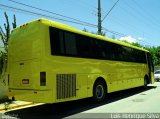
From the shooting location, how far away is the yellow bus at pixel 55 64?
10.2 m

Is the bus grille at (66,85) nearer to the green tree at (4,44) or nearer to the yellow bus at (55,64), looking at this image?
the yellow bus at (55,64)

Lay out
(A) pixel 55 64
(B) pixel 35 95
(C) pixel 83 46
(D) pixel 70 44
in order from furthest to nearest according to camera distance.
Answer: (C) pixel 83 46, (D) pixel 70 44, (A) pixel 55 64, (B) pixel 35 95

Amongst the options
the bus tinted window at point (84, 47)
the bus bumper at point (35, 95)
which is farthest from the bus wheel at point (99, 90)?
the bus bumper at point (35, 95)

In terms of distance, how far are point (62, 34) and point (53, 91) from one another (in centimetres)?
230

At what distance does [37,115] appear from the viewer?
10.6 m

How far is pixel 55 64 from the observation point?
1053 centimetres

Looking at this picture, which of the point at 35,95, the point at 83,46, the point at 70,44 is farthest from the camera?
the point at 83,46

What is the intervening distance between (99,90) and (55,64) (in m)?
3.91

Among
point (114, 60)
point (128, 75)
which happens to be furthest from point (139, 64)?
point (114, 60)

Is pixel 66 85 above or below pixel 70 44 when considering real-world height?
below

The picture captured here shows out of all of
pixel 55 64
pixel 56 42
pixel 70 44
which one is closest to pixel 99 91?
pixel 70 44

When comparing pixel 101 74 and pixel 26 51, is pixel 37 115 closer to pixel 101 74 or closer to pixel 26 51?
pixel 26 51

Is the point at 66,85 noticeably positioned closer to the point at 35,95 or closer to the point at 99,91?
the point at 35,95

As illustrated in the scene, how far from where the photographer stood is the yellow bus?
403 inches
